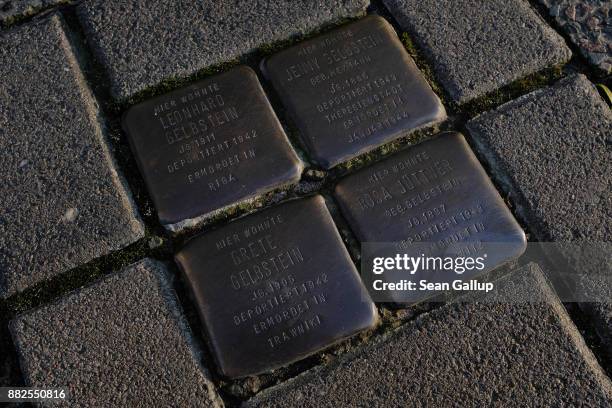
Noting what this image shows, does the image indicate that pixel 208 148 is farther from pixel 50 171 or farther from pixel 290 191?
pixel 50 171

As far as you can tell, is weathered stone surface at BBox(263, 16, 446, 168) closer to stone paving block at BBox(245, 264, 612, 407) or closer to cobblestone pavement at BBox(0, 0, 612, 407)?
cobblestone pavement at BBox(0, 0, 612, 407)

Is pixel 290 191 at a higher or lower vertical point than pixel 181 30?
lower

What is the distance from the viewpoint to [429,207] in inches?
58.6

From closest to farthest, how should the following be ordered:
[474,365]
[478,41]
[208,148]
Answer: [474,365], [208,148], [478,41]

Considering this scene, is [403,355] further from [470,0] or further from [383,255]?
[470,0]

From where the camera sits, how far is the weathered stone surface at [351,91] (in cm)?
157

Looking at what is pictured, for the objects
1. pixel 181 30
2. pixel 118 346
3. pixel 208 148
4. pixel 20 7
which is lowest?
pixel 118 346

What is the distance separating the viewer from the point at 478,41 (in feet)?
5.69

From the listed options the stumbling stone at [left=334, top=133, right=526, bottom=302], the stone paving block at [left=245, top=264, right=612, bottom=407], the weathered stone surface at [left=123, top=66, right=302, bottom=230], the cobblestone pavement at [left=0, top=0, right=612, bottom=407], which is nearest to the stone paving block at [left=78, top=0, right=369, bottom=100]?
the cobblestone pavement at [left=0, top=0, right=612, bottom=407]

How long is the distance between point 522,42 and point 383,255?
810mm

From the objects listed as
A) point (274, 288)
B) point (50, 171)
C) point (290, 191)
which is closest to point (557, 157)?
point (290, 191)

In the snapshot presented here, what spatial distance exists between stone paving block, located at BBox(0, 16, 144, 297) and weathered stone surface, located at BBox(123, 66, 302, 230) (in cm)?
11

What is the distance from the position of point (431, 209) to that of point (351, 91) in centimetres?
40

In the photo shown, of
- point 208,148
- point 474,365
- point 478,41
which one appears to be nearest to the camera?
point 474,365
